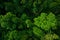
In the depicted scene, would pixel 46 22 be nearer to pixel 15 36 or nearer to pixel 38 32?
pixel 38 32

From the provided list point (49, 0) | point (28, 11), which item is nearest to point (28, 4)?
point (28, 11)

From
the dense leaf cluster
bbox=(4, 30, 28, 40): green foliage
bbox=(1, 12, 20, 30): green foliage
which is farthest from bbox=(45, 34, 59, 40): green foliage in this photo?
bbox=(1, 12, 20, 30): green foliage

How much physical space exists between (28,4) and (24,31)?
0.43 m

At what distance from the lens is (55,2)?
2.65 metres

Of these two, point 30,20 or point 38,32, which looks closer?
point 38,32

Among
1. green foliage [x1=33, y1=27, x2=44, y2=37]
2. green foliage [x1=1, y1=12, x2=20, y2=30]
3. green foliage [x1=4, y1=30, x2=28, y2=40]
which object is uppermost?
green foliage [x1=1, y1=12, x2=20, y2=30]

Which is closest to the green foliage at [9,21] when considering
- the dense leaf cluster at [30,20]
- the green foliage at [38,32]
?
the dense leaf cluster at [30,20]

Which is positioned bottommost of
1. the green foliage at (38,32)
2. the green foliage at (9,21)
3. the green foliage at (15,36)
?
the green foliage at (15,36)

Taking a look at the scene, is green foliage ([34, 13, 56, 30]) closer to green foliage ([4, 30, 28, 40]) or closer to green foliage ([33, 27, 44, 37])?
green foliage ([33, 27, 44, 37])

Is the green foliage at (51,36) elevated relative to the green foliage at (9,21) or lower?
lower

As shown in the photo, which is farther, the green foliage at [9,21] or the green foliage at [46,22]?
the green foliage at [9,21]

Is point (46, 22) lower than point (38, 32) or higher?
higher

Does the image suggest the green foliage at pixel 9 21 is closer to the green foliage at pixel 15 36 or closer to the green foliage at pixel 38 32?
the green foliage at pixel 15 36

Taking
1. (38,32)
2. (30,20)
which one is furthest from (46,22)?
(30,20)
